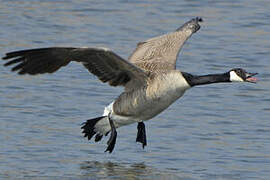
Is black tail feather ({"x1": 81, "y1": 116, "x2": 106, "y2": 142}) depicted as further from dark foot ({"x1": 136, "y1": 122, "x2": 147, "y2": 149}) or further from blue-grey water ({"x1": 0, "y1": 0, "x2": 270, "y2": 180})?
dark foot ({"x1": 136, "y1": 122, "x2": 147, "y2": 149})

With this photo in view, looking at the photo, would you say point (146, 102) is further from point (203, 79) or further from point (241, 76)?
point (241, 76)

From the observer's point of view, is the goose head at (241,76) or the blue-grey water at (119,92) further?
the goose head at (241,76)

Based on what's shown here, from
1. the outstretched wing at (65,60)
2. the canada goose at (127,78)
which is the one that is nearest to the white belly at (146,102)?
the canada goose at (127,78)

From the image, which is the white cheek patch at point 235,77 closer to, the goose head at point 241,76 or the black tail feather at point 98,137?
the goose head at point 241,76

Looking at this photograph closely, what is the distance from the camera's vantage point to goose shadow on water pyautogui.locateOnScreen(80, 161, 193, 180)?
344 inches

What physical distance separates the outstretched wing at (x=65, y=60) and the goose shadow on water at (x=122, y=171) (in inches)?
41.2

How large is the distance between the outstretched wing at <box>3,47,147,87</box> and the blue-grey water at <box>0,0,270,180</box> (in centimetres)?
92

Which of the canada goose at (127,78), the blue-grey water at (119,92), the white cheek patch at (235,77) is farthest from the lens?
the white cheek patch at (235,77)

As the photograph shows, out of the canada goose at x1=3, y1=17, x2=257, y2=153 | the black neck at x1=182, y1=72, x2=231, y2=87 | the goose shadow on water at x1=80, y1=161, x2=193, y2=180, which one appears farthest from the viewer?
the black neck at x1=182, y1=72, x2=231, y2=87

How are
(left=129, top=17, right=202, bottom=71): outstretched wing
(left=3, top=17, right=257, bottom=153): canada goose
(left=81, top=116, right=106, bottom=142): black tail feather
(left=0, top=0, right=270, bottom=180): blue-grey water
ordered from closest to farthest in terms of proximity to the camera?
(left=3, top=17, right=257, bottom=153): canada goose < (left=0, top=0, right=270, bottom=180): blue-grey water < (left=81, top=116, right=106, bottom=142): black tail feather < (left=129, top=17, right=202, bottom=71): outstretched wing

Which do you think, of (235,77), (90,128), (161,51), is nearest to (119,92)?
(161,51)

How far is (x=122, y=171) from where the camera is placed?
893 centimetres

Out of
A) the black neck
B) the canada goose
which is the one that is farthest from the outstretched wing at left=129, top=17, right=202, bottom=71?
the black neck

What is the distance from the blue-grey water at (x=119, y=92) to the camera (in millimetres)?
9062
